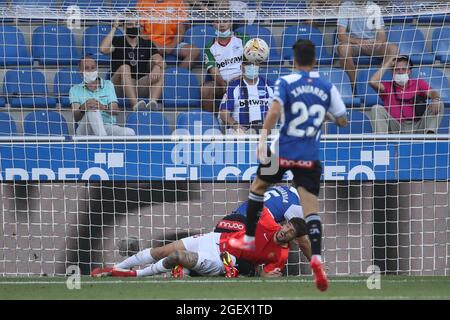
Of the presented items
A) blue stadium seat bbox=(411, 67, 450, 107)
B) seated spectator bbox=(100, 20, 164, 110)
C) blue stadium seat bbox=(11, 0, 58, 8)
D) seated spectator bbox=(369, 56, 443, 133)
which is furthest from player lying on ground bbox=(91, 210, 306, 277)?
blue stadium seat bbox=(11, 0, 58, 8)

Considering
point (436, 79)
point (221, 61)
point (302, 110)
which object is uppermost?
point (221, 61)

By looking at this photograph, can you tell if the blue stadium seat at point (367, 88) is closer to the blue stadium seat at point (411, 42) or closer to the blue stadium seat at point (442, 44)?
the blue stadium seat at point (411, 42)

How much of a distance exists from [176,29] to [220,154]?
2.12 metres

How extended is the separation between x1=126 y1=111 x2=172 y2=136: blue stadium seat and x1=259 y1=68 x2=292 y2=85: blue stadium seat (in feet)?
4.35

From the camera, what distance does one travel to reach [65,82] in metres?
12.1

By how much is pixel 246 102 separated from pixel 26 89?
2.67m

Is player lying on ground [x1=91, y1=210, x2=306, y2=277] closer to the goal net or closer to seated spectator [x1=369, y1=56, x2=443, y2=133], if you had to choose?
the goal net

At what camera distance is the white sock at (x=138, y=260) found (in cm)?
1048

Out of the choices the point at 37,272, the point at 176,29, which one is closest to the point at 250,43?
the point at 176,29

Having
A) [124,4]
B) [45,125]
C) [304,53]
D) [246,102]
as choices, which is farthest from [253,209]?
[124,4]

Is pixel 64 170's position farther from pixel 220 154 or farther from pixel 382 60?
pixel 382 60

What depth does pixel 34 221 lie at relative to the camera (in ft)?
36.2

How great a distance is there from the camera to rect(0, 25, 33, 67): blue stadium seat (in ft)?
40.5

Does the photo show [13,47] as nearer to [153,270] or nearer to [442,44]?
[153,270]
